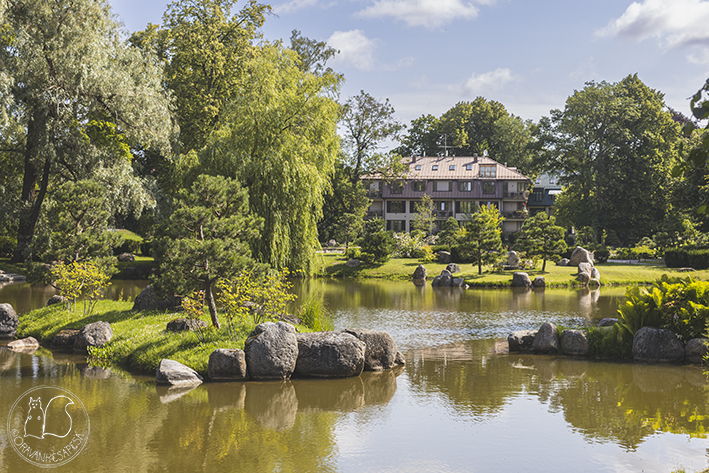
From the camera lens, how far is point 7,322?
15.2 metres

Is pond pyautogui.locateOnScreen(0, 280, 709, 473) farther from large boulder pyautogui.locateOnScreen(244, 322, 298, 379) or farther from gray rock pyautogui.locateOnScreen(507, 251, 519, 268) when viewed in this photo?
gray rock pyautogui.locateOnScreen(507, 251, 519, 268)

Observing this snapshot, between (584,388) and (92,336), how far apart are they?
1084 centimetres

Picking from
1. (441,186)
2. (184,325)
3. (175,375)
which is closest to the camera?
(175,375)

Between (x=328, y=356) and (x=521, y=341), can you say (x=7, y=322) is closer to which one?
(x=328, y=356)

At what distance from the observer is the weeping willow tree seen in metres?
20.6

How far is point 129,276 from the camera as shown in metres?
31.8

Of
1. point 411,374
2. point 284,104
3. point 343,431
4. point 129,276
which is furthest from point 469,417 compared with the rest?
point 129,276

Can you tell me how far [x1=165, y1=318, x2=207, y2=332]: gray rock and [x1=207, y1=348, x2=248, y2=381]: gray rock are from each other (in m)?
2.19

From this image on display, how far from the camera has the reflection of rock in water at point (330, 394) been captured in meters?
9.43

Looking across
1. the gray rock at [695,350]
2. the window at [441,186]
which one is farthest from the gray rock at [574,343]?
the window at [441,186]

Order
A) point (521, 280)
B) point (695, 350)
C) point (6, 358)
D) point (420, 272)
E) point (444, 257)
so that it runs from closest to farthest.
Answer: point (695, 350) < point (6, 358) < point (521, 280) < point (420, 272) < point (444, 257)

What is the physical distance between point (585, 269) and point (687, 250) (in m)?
8.46

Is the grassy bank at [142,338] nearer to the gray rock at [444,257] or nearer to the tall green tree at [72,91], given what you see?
the tall green tree at [72,91]

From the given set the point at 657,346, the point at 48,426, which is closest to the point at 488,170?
the point at 657,346
